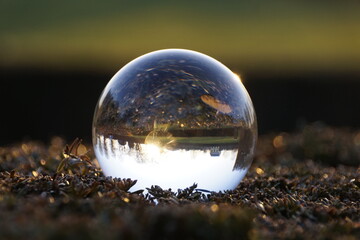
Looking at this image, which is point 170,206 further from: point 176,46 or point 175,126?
point 176,46

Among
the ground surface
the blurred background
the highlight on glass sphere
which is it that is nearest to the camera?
the ground surface

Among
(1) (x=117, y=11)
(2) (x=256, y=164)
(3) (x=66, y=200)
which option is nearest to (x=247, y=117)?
(3) (x=66, y=200)

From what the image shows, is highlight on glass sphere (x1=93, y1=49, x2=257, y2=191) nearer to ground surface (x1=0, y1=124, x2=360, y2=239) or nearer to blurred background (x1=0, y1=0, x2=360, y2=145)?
ground surface (x1=0, y1=124, x2=360, y2=239)

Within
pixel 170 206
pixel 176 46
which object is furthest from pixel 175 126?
pixel 176 46

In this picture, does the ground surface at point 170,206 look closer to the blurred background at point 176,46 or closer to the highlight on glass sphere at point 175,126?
the highlight on glass sphere at point 175,126

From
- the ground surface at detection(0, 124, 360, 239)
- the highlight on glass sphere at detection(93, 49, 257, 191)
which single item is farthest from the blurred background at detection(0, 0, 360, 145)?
the highlight on glass sphere at detection(93, 49, 257, 191)

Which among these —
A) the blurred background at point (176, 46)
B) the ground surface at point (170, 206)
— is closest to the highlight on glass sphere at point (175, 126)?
the ground surface at point (170, 206)

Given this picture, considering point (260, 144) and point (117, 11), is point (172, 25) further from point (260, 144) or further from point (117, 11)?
point (260, 144)
